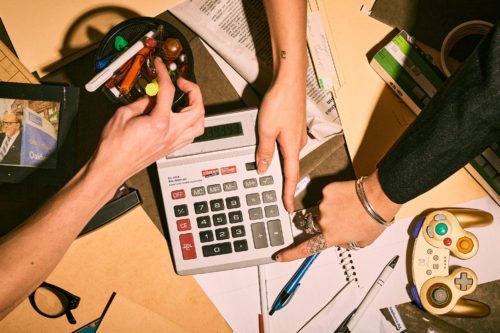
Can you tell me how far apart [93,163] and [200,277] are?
0.32 metres

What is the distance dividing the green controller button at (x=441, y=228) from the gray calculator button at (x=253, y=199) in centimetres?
36

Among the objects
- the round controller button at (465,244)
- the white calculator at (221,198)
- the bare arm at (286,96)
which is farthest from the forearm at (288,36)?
the round controller button at (465,244)

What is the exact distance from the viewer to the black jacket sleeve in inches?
16.4

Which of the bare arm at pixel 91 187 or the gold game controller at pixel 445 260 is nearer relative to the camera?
the bare arm at pixel 91 187

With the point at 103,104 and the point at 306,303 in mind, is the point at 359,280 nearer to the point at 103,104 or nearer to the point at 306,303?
the point at 306,303

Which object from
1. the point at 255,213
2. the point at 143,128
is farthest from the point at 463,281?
the point at 143,128

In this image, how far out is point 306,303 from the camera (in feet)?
2.21

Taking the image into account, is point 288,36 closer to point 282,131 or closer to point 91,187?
point 282,131

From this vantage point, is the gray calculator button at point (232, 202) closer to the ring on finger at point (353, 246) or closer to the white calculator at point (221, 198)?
the white calculator at point (221, 198)

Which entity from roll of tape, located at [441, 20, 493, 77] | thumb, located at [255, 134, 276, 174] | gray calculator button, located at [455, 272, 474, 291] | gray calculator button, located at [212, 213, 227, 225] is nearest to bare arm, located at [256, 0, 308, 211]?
thumb, located at [255, 134, 276, 174]

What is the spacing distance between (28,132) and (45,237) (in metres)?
0.26

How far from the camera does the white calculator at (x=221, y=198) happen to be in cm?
59

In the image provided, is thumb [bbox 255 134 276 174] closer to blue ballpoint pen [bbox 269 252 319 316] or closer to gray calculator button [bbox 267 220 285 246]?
gray calculator button [bbox 267 220 285 246]

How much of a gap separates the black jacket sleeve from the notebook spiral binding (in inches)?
6.9
